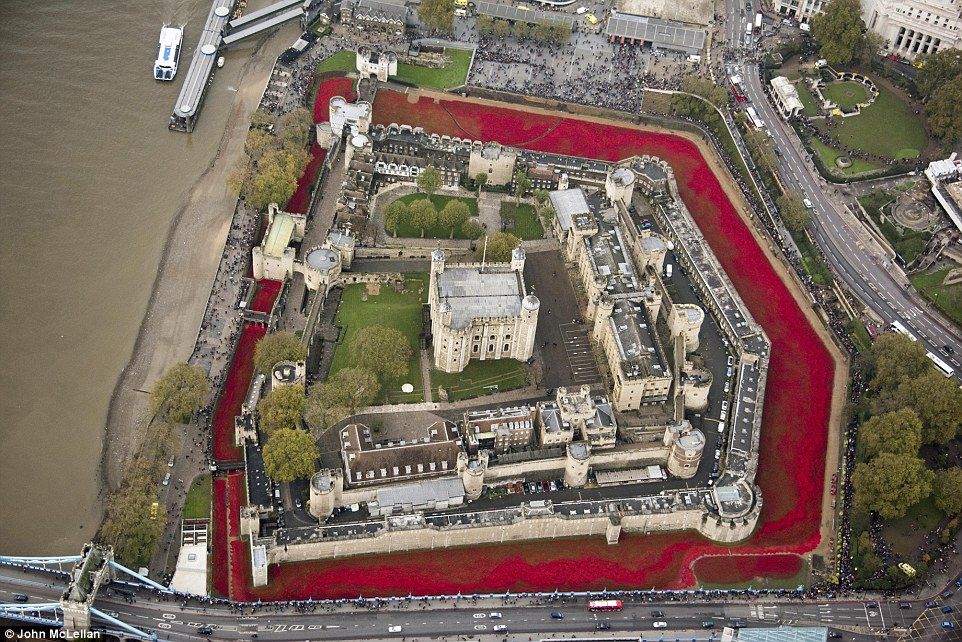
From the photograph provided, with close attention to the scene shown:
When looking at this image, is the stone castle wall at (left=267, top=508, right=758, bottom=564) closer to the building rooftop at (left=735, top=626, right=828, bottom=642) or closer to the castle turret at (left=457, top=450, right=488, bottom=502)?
the castle turret at (left=457, top=450, right=488, bottom=502)

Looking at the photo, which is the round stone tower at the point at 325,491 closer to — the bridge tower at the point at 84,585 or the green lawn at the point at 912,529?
the bridge tower at the point at 84,585

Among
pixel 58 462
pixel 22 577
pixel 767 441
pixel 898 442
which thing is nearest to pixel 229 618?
pixel 22 577

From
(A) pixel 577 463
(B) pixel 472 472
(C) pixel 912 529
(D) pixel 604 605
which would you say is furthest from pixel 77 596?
(C) pixel 912 529

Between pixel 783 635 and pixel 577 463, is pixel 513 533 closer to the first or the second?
pixel 577 463

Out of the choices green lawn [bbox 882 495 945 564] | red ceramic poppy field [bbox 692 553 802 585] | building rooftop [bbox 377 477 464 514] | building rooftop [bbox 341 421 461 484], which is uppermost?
building rooftop [bbox 341 421 461 484]

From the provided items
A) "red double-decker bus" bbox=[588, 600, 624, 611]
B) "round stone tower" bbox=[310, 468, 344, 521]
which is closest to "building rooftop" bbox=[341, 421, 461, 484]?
"round stone tower" bbox=[310, 468, 344, 521]

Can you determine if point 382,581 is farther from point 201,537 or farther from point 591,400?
point 591,400
